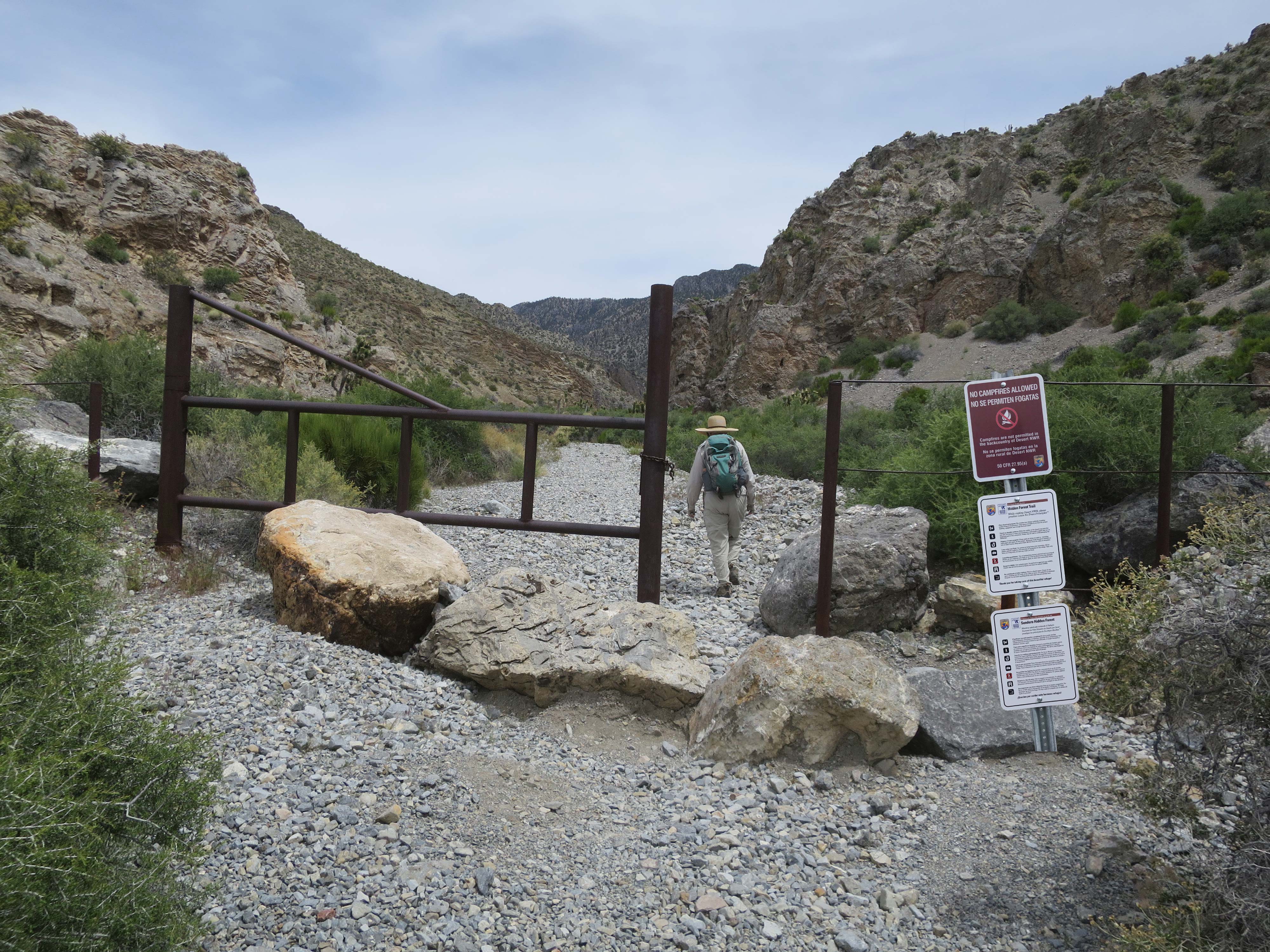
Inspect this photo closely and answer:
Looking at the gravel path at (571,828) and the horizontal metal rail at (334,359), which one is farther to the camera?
the horizontal metal rail at (334,359)

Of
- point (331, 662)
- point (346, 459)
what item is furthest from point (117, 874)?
point (346, 459)

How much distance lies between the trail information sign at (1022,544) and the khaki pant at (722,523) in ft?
12.6

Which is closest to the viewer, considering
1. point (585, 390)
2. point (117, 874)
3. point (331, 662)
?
point (117, 874)

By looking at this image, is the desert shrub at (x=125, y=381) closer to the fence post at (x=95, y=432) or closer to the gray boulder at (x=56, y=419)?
the gray boulder at (x=56, y=419)

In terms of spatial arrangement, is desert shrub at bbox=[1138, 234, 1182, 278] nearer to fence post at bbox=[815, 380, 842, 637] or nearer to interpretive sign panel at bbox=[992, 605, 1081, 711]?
fence post at bbox=[815, 380, 842, 637]

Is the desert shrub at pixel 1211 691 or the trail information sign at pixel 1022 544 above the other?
the trail information sign at pixel 1022 544

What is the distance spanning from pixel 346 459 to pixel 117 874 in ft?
26.1

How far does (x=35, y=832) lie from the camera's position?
5.58ft

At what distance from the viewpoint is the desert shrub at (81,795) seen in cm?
168

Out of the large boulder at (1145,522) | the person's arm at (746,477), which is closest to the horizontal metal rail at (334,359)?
the person's arm at (746,477)

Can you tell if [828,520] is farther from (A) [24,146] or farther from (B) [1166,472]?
(A) [24,146]

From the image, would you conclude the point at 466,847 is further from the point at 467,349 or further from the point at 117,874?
the point at 467,349

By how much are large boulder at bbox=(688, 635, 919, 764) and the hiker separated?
291 cm

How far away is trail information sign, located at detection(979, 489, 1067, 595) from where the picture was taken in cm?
298
